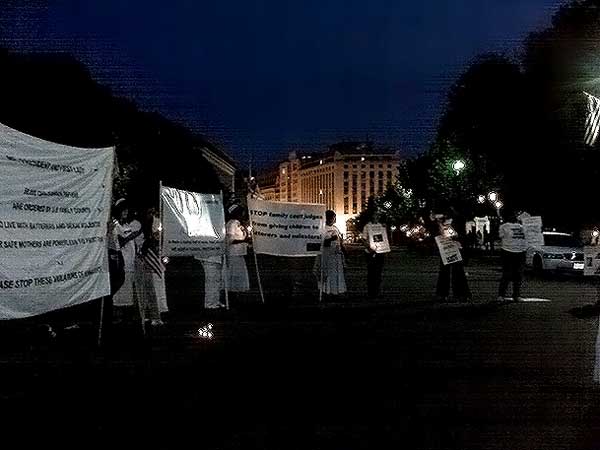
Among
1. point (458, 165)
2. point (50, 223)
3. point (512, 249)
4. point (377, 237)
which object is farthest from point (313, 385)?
point (458, 165)

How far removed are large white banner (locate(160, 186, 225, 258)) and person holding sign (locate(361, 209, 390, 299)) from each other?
412 cm

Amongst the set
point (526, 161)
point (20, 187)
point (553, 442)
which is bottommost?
point (553, 442)

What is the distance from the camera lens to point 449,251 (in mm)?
18953

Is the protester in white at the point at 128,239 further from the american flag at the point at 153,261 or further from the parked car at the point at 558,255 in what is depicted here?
the parked car at the point at 558,255

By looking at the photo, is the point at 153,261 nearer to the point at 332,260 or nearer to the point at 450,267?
the point at 332,260

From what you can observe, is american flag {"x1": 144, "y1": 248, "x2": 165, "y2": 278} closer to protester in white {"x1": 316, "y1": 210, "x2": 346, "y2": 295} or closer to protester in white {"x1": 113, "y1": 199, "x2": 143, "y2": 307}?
protester in white {"x1": 113, "y1": 199, "x2": 143, "y2": 307}

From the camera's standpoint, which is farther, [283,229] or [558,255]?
[558,255]

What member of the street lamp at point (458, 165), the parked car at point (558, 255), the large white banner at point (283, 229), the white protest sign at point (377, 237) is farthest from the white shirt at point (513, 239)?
the street lamp at point (458, 165)

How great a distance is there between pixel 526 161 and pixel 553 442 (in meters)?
41.2

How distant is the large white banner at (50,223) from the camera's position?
747cm

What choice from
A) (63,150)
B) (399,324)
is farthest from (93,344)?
(399,324)

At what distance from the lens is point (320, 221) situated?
61.5 ft

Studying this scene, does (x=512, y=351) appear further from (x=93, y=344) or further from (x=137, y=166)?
(x=137, y=166)

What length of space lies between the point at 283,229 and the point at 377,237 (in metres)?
2.74
